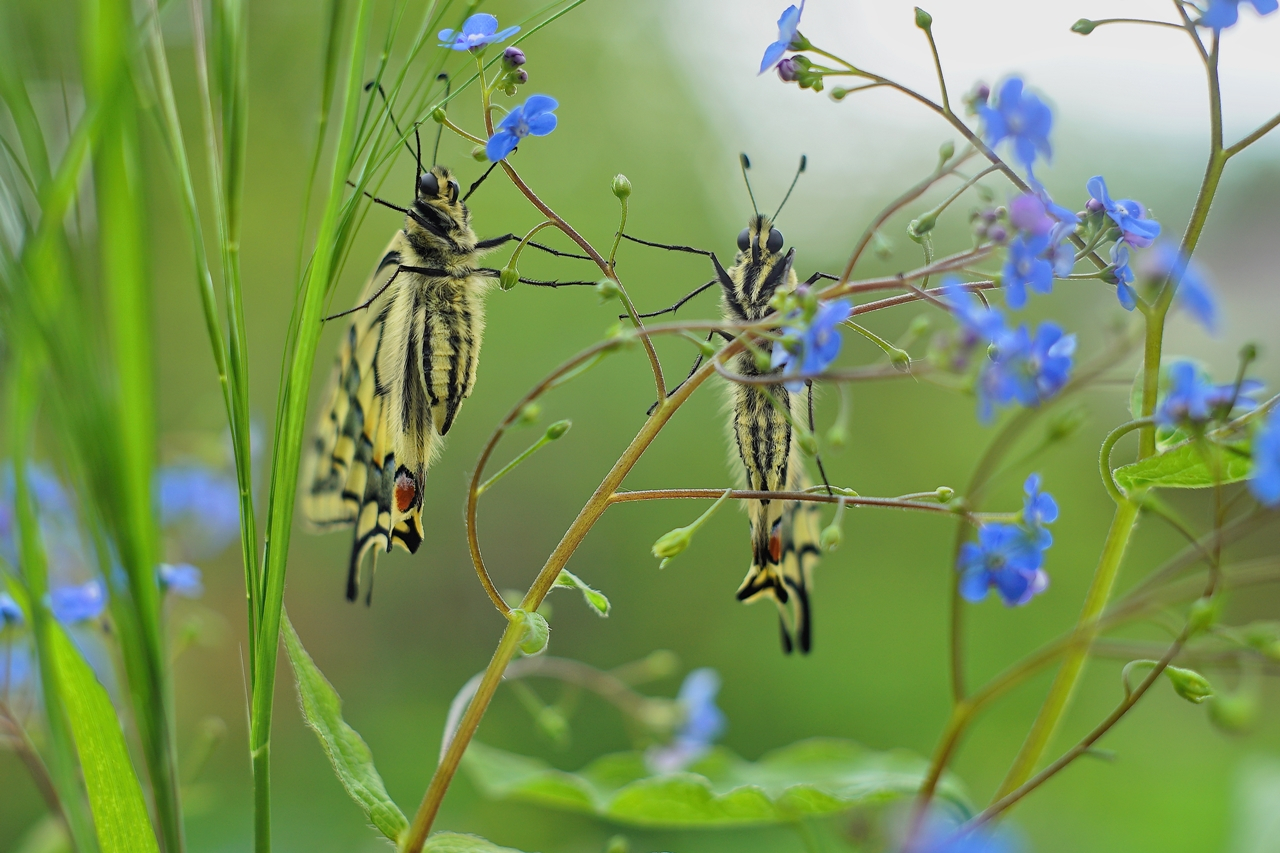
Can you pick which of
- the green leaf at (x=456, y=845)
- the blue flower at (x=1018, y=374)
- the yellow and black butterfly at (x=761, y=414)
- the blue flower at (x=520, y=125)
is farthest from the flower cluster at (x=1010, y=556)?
the blue flower at (x=520, y=125)

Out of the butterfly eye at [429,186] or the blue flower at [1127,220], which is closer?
the blue flower at [1127,220]

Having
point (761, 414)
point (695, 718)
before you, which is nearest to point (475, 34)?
point (761, 414)

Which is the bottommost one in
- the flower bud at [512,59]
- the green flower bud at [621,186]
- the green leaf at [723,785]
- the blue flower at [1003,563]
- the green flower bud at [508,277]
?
the green leaf at [723,785]

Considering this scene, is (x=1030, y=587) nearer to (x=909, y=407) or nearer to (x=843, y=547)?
(x=843, y=547)

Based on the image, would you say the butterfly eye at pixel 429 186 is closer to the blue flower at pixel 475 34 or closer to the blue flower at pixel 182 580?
the blue flower at pixel 475 34

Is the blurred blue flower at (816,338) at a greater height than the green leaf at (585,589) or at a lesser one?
greater

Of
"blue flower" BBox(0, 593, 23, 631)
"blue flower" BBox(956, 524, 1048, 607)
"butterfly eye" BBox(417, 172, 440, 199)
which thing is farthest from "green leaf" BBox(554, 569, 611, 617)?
"butterfly eye" BBox(417, 172, 440, 199)
